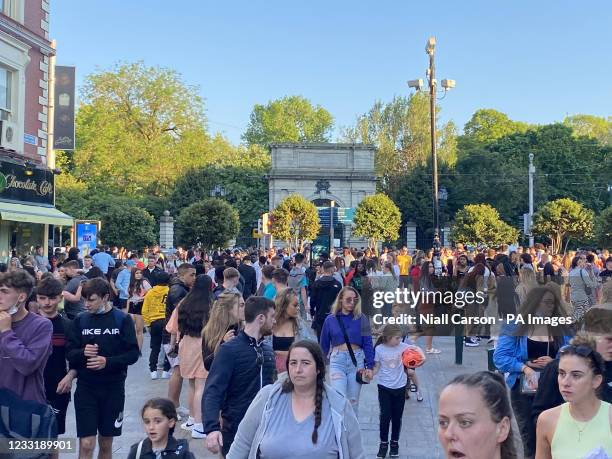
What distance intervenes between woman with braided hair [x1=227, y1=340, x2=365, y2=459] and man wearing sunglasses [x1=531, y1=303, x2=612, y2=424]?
4.40 ft

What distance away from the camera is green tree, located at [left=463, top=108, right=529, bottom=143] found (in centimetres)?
7062

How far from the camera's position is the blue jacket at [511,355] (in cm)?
564

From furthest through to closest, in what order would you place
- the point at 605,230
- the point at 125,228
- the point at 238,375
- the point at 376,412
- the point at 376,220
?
1. the point at 376,220
2. the point at 125,228
3. the point at 605,230
4. the point at 376,412
5. the point at 238,375

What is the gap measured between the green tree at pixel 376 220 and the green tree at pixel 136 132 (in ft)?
54.0

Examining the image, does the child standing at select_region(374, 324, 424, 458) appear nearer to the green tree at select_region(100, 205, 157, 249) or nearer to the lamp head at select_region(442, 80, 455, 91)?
the lamp head at select_region(442, 80, 455, 91)

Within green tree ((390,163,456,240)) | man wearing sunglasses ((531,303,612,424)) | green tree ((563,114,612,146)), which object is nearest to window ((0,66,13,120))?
man wearing sunglasses ((531,303,612,424))

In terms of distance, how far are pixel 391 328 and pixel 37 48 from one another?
20.3 meters

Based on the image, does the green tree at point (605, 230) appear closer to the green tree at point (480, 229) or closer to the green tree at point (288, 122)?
the green tree at point (480, 229)

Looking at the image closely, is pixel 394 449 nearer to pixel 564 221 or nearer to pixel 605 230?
pixel 605 230

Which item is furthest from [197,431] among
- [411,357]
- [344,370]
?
[411,357]

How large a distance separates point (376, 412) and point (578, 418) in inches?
218

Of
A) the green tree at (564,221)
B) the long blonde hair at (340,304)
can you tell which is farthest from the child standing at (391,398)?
the green tree at (564,221)

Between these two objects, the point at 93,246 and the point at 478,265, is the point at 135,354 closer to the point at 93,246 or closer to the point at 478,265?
the point at 478,265

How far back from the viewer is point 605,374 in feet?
14.1
